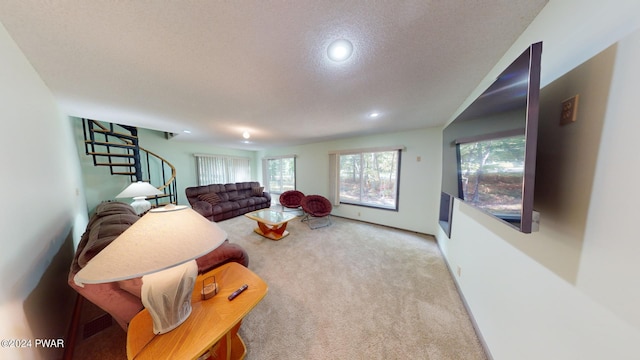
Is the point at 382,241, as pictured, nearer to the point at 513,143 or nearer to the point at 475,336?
the point at 475,336

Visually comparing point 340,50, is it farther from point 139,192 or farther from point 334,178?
point 139,192

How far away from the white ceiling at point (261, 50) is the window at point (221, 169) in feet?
9.76

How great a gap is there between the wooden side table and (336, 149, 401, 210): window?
123 inches

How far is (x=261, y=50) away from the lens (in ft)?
3.72

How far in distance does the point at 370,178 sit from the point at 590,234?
10.7 ft

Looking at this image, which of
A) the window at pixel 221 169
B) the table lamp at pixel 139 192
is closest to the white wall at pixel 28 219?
the table lamp at pixel 139 192

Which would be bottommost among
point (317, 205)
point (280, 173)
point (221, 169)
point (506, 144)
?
point (317, 205)

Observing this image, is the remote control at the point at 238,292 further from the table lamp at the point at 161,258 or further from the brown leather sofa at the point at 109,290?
the brown leather sofa at the point at 109,290

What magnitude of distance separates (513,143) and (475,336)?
161 cm

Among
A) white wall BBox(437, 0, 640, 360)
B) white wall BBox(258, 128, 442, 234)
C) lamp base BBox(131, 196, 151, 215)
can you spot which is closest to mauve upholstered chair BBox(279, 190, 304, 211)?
white wall BBox(258, 128, 442, 234)

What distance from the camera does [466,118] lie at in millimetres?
1379

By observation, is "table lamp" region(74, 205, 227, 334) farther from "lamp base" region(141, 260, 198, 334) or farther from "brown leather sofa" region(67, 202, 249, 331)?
"brown leather sofa" region(67, 202, 249, 331)

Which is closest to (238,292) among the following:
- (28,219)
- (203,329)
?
(203,329)

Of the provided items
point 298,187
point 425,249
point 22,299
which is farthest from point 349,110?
point 298,187
